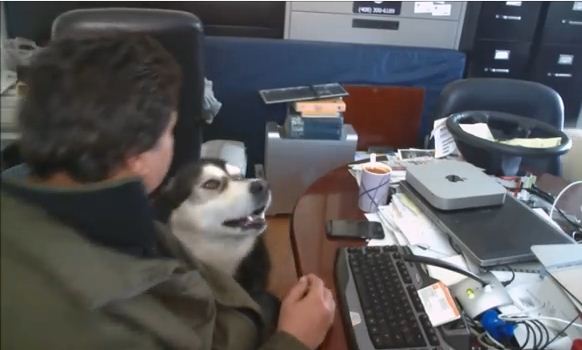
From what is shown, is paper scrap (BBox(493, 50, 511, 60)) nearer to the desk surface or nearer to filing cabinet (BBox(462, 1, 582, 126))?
filing cabinet (BBox(462, 1, 582, 126))

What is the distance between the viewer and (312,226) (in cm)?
→ 119

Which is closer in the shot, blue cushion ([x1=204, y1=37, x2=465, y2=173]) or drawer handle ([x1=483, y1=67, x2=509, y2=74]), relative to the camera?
blue cushion ([x1=204, y1=37, x2=465, y2=173])

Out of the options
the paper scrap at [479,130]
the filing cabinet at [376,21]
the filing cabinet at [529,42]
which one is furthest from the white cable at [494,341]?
the filing cabinet at [529,42]

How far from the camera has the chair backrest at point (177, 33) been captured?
5.25 feet

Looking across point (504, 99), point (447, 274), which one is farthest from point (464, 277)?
point (504, 99)

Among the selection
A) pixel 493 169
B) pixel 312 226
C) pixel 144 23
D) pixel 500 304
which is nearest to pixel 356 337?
pixel 500 304

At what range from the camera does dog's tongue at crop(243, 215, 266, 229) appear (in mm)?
1300

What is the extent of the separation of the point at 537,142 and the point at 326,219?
0.61m

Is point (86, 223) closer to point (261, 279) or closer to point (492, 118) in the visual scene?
point (261, 279)

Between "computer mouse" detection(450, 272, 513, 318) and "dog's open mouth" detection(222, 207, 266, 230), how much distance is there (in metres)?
0.53

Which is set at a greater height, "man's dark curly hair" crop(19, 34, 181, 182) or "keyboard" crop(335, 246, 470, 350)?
"man's dark curly hair" crop(19, 34, 181, 182)

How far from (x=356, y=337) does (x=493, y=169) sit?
757 millimetres

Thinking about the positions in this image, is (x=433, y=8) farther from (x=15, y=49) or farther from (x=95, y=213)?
(x=95, y=213)

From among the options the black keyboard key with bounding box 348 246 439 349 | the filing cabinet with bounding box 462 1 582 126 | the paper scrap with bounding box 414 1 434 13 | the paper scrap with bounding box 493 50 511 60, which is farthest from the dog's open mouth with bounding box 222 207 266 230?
the paper scrap with bounding box 493 50 511 60
